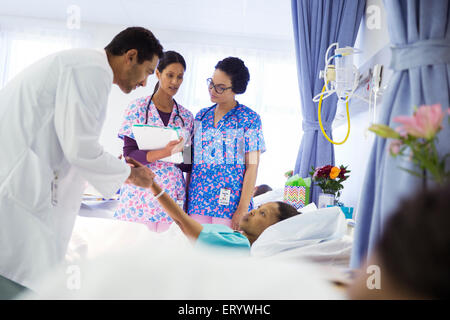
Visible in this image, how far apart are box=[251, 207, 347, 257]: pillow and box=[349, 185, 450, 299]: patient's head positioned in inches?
50.4

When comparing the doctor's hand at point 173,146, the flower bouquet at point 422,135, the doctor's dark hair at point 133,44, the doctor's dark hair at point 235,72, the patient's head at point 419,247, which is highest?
the doctor's dark hair at point 235,72

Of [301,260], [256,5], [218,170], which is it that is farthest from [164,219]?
[256,5]

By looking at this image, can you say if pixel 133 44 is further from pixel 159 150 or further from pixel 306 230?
pixel 306 230

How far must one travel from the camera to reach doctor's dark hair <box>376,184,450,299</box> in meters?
0.47

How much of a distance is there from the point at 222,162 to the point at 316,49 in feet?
5.09

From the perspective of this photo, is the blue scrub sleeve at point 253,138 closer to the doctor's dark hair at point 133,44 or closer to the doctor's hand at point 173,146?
the doctor's hand at point 173,146

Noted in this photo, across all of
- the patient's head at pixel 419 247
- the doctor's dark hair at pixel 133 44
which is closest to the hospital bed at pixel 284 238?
the doctor's dark hair at pixel 133 44

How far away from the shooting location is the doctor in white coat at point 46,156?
1.24 metres

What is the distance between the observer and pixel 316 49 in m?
3.33

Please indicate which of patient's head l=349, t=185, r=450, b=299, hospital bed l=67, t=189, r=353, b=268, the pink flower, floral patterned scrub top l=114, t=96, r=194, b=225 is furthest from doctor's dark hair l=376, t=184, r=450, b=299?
floral patterned scrub top l=114, t=96, r=194, b=225

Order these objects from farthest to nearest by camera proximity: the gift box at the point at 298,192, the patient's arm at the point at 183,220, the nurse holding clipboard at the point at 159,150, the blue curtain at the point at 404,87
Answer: the gift box at the point at 298,192
the nurse holding clipboard at the point at 159,150
the patient's arm at the point at 183,220
the blue curtain at the point at 404,87

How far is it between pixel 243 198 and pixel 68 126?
1279 mm

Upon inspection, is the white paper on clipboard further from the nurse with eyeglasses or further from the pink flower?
the pink flower

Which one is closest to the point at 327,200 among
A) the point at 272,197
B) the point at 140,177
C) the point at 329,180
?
the point at 329,180
